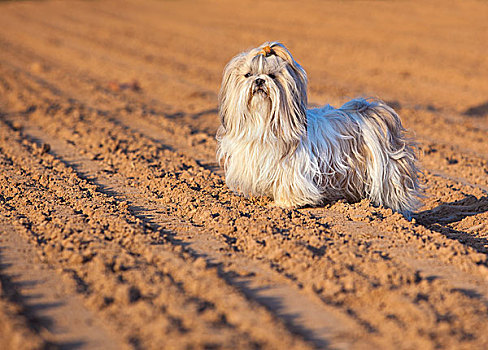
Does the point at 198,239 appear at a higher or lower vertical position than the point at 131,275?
higher

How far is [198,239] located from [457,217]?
2977 millimetres

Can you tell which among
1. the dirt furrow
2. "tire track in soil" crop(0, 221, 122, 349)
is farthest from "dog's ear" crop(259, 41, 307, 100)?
"tire track in soil" crop(0, 221, 122, 349)

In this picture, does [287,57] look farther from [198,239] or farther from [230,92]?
[198,239]

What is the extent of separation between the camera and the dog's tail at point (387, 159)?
20.1 ft

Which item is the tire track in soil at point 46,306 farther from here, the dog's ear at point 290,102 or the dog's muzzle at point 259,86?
the dog's ear at point 290,102

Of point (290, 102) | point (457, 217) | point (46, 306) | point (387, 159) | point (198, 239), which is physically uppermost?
point (290, 102)

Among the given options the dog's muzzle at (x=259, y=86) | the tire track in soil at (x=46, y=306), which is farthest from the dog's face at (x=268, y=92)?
the tire track in soil at (x=46, y=306)

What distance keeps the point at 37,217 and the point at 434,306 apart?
3.54 metres

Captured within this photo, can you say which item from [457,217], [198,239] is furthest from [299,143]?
[457,217]

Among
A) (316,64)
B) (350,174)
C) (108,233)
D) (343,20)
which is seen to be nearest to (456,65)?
(316,64)

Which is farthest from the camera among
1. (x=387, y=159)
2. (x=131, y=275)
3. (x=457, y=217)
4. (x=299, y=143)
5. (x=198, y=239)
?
(x=457, y=217)

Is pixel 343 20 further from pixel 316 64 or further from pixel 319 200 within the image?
pixel 319 200

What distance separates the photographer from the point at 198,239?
204 inches

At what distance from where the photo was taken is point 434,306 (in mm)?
3953
